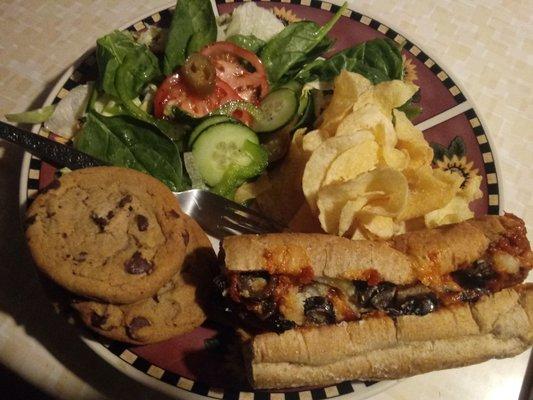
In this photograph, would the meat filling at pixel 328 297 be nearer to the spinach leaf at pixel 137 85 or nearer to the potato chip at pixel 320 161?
the potato chip at pixel 320 161

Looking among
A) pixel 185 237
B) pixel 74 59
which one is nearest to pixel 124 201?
pixel 185 237

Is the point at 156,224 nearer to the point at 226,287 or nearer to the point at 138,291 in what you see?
the point at 138,291

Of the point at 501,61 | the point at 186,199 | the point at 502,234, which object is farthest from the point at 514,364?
the point at 501,61

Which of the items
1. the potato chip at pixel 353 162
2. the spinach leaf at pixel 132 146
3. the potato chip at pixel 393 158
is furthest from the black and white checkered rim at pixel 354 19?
the potato chip at pixel 353 162

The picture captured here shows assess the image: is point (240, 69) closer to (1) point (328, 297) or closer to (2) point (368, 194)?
(2) point (368, 194)

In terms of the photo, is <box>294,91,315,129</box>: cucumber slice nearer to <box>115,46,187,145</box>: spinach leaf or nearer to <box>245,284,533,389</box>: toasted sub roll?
<box>115,46,187,145</box>: spinach leaf
